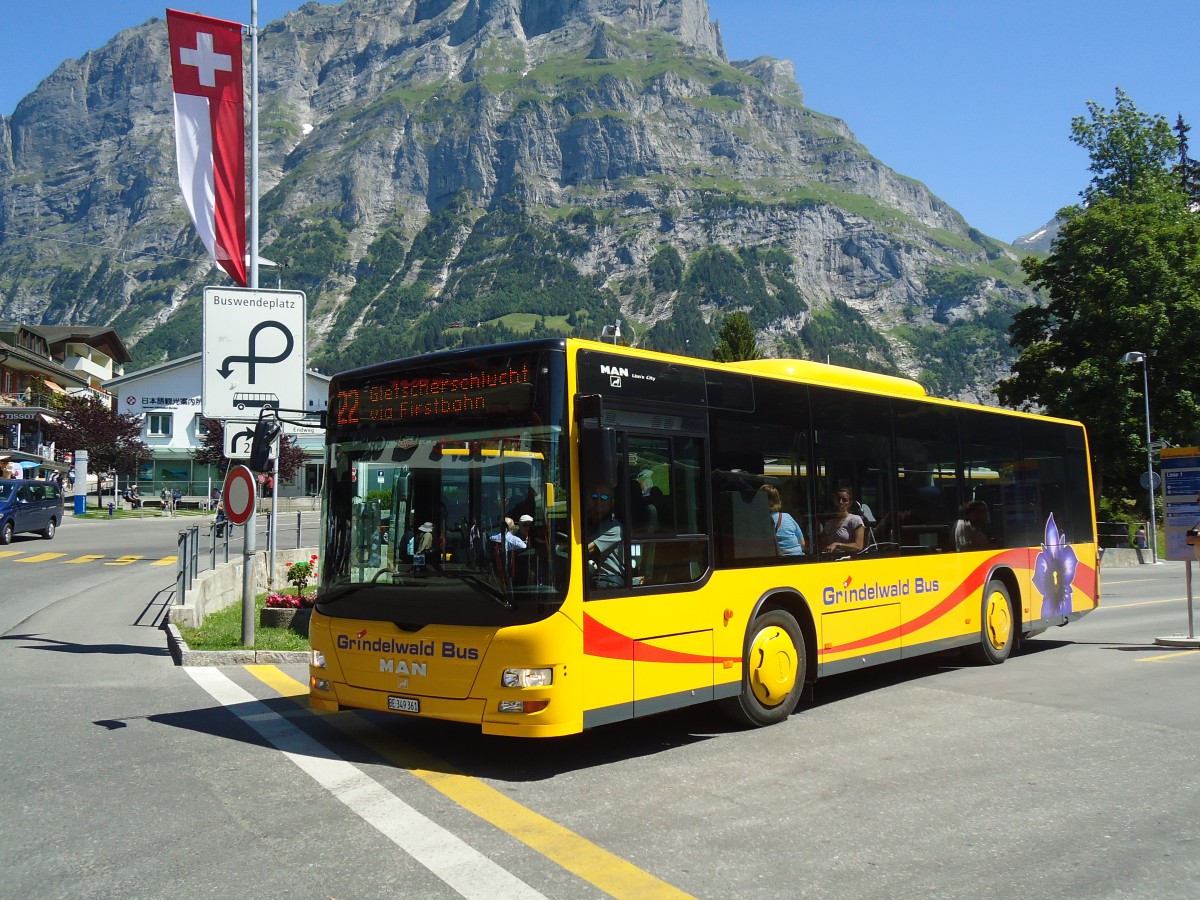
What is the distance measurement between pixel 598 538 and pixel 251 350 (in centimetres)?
847

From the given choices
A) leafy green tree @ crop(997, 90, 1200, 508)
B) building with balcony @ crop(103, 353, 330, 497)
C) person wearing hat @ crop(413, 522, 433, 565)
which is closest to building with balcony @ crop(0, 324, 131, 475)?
building with balcony @ crop(103, 353, 330, 497)

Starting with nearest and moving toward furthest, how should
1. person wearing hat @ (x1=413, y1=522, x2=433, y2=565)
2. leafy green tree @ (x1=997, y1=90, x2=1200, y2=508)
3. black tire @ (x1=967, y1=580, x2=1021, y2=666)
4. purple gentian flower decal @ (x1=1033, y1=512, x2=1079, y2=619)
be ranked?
Answer: person wearing hat @ (x1=413, y1=522, x2=433, y2=565) < black tire @ (x1=967, y1=580, x2=1021, y2=666) < purple gentian flower decal @ (x1=1033, y1=512, x2=1079, y2=619) < leafy green tree @ (x1=997, y1=90, x2=1200, y2=508)

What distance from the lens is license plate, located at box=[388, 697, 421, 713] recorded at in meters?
7.21

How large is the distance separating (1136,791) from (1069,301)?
146 feet

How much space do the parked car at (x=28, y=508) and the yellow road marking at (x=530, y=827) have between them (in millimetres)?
27775

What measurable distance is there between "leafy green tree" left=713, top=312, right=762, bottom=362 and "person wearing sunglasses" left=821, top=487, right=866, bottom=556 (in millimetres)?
52660

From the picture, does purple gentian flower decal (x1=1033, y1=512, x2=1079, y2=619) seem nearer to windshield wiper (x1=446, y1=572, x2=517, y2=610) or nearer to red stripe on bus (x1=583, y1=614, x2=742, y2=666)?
red stripe on bus (x1=583, y1=614, x2=742, y2=666)

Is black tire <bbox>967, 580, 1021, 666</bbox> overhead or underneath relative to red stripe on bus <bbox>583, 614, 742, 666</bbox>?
underneath

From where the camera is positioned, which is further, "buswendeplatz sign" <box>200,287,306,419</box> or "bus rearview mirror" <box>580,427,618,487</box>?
"buswendeplatz sign" <box>200,287,306,419</box>

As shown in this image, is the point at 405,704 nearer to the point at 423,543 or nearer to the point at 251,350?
the point at 423,543

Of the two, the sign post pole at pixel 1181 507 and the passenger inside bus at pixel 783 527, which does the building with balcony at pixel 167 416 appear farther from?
the passenger inside bus at pixel 783 527

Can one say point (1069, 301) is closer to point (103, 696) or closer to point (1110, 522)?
point (1110, 522)

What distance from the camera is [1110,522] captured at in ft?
139

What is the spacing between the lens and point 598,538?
7043 millimetres
